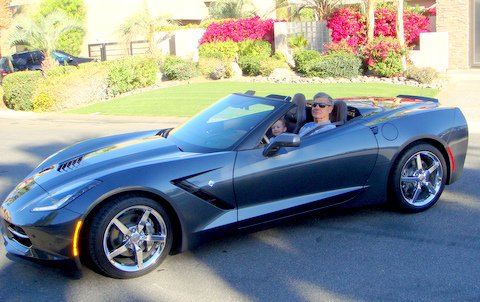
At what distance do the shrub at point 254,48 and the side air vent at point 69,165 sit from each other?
19007 millimetres

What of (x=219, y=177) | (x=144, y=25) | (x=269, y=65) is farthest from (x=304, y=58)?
(x=219, y=177)

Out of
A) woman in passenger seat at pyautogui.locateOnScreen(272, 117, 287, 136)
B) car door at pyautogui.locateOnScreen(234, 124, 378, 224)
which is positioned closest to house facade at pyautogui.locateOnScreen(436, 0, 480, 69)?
car door at pyautogui.locateOnScreen(234, 124, 378, 224)

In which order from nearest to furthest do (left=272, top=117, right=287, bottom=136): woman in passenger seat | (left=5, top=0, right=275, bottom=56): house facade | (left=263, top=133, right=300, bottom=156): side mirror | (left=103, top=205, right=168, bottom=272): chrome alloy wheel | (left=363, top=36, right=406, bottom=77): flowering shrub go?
(left=103, top=205, right=168, bottom=272): chrome alloy wheel < (left=263, top=133, right=300, bottom=156): side mirror < (left=272, top=117, right=287, bottom=136): woman in passenger seat < (left=363, top=36, right=406, bottom=77): flowering shrub < (left=5, top=0, right=275, bottom=56): house facade

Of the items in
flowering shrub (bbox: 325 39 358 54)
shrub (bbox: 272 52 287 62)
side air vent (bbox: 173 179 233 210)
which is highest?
flowering shrub (bbox: 325 39 358 54)

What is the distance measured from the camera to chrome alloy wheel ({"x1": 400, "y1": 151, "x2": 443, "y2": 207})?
5828 mm

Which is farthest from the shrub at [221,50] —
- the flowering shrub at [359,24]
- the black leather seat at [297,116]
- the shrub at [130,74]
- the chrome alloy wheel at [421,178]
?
the chrome alloy wheel at [421,178]

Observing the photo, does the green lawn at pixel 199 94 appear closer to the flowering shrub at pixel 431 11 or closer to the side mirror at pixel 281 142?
the side mirror at pixel 281 142

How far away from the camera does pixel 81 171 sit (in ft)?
16.0

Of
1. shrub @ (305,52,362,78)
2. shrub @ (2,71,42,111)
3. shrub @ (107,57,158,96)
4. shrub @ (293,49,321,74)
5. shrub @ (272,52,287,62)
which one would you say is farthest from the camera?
shrub @ (272,52,287,62)

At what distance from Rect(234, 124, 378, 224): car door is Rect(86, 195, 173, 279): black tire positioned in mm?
695

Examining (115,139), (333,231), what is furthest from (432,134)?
(115,139)

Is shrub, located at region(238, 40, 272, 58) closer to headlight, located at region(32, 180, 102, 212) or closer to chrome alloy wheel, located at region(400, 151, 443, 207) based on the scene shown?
chrome alloy wheel, located at region(400, 151, 443, 207)

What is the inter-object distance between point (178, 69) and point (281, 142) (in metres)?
18.6

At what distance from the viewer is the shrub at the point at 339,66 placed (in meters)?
20.4
